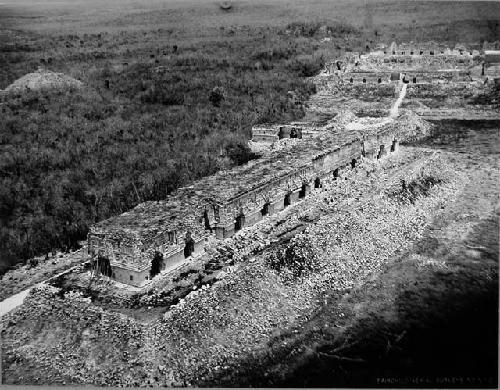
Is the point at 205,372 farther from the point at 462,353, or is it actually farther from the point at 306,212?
the point at 306,212

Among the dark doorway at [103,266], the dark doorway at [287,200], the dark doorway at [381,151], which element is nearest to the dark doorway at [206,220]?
the dark doorway at [103,266]

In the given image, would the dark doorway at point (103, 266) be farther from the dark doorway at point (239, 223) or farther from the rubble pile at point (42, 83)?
the rubble pile at point (42, 83)

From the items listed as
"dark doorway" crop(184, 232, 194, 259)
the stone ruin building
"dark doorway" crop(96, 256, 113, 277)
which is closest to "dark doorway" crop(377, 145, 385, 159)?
the stone ruin building

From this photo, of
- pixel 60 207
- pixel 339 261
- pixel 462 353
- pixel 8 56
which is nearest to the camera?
pixel 462 353

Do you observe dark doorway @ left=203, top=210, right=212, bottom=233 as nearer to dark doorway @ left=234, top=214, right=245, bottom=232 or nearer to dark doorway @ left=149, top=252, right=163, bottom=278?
dark doorway @ left=234, top=214, right=245, bottom=232

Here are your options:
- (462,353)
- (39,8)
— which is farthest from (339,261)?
(39,8)

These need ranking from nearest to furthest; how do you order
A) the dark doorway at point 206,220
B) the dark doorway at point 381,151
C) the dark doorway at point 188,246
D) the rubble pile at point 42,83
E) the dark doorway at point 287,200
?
the dark doorway at point 188,246 < the dark doorway at point 206,220 < the dark doorway at point 287,200 < the dark doorway at point 381,151 < the rubble pile at point 42,83

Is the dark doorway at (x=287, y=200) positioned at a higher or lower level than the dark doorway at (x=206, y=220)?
lower
